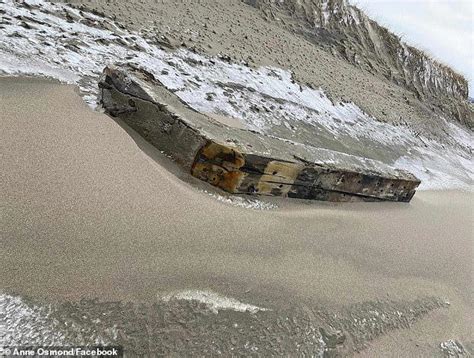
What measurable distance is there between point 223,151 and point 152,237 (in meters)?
0.74

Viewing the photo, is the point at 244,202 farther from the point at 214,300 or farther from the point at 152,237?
the point at 214,300

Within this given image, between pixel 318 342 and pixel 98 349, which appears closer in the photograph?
pixel 98 349

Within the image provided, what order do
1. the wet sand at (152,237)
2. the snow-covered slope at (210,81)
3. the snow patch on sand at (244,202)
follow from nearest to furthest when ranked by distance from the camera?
the wet sand at (152,237)
the snow patch on sand at (244,202)
the snow-covered slope at (210,81)

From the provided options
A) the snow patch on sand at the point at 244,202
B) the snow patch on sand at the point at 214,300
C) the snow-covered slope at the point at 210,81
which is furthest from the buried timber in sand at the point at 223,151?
the snow patch on sand at the point at 214,300

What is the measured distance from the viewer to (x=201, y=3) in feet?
23.9

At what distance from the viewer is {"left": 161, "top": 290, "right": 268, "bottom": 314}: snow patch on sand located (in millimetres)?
1497

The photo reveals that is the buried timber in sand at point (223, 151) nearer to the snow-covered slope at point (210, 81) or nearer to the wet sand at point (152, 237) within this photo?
the wet sand at point (152, 237)

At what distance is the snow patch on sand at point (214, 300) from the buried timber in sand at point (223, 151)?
904 mm

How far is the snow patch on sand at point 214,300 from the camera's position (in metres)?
1.50

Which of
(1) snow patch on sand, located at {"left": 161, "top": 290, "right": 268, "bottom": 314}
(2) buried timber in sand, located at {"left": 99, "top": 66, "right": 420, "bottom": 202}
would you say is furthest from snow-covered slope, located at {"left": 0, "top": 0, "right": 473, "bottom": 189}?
(1) snow patch on sand, located at {"left": 161, "top": 290, "right": 268, "bottom": 314}

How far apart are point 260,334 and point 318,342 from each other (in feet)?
0.88

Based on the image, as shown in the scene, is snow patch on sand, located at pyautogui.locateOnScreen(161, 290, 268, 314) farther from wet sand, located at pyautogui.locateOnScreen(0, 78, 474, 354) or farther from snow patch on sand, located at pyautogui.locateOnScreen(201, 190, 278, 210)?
snow patch on sand, located at pyautogui.locateOnScreen(201, 190, 278, 210)

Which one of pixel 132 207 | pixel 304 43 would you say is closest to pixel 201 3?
pixel 304 43

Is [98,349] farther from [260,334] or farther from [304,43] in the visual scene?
[304,43]
